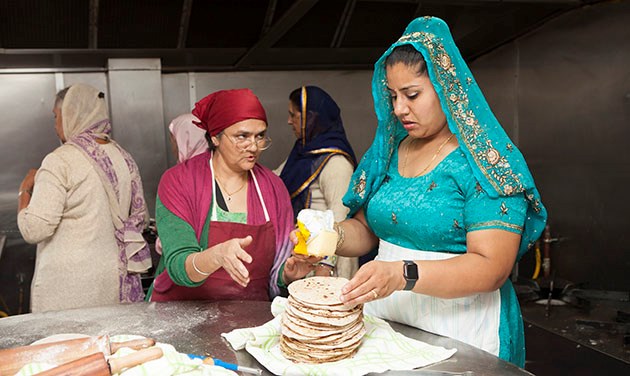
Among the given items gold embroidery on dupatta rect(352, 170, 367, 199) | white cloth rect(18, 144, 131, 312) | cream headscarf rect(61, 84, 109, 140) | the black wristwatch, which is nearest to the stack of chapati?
the black wristwatch

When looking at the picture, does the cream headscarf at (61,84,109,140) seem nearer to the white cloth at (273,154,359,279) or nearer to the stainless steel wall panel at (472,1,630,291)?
the white cloth at (273,154,359,279)

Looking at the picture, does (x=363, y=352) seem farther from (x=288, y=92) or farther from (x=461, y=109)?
(x=288, y=92)

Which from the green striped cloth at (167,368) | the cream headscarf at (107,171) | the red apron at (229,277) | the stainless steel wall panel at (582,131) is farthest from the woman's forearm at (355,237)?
the stainless steel wall panel at (582,131)

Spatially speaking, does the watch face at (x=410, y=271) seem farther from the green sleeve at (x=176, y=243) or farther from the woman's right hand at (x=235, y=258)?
the green sleeve at (x=176, y=243)

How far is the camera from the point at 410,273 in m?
1.47

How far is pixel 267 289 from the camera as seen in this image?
88.4 inches

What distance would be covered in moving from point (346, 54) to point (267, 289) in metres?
2.84

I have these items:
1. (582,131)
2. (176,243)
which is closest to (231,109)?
(176,243)

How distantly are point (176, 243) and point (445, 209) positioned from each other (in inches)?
36.5

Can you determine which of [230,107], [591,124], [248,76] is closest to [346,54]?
[248,76]

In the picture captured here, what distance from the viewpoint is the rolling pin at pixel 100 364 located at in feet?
3.99

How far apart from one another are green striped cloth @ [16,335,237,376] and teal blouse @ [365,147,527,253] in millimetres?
664

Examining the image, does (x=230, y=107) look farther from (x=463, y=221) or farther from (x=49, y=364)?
(x=49, y=364)

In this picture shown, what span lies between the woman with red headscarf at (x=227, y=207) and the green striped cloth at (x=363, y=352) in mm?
482
